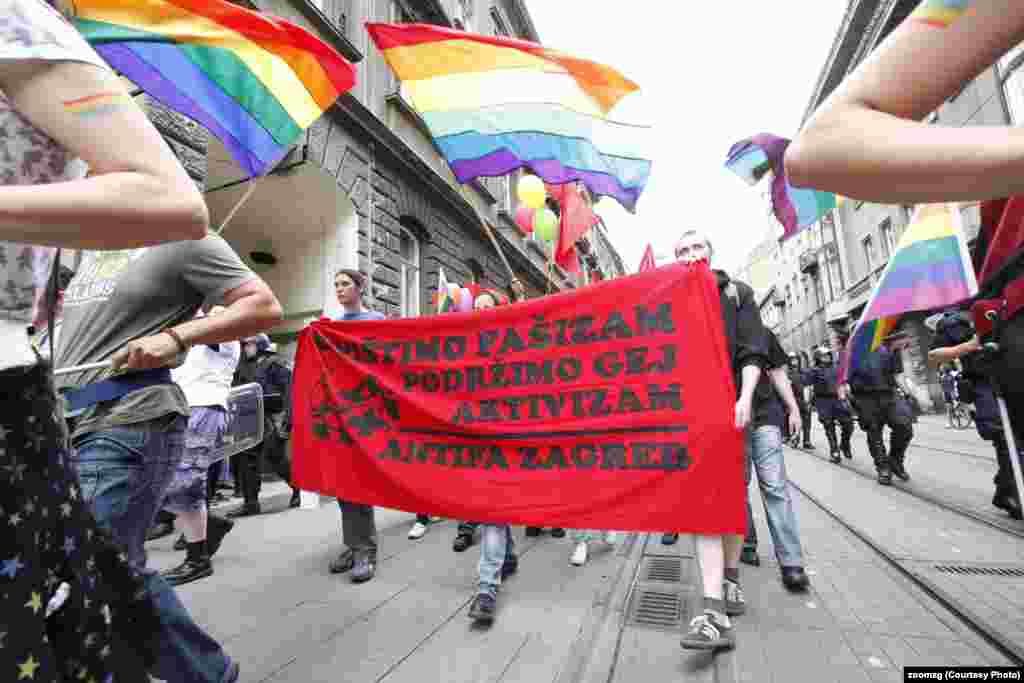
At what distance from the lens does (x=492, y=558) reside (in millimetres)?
2953

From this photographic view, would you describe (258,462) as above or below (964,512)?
above

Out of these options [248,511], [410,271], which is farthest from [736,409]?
[410,271]

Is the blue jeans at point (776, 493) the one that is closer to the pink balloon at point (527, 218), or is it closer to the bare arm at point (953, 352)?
the bare arm at point (953, 352)

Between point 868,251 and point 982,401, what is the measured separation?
2285 centimetres

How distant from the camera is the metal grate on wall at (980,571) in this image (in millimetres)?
3168

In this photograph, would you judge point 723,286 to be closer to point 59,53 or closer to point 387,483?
point 387,483

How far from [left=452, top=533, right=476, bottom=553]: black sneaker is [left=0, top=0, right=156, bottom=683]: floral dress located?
10.9 ft

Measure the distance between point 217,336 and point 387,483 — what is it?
1672mm

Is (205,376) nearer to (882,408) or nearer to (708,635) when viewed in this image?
(708,635)

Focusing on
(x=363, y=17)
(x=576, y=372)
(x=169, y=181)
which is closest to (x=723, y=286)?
(x=576, y=372)

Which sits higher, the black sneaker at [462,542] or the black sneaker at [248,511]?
the black sneaker at [248,511]

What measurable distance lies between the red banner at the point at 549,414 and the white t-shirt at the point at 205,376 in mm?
1027

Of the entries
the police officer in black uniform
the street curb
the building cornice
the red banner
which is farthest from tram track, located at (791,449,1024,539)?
the building cornice

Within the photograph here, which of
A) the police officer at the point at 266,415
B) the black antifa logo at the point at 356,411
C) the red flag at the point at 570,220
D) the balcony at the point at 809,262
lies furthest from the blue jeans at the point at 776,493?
the balcony at the point at 809,262
